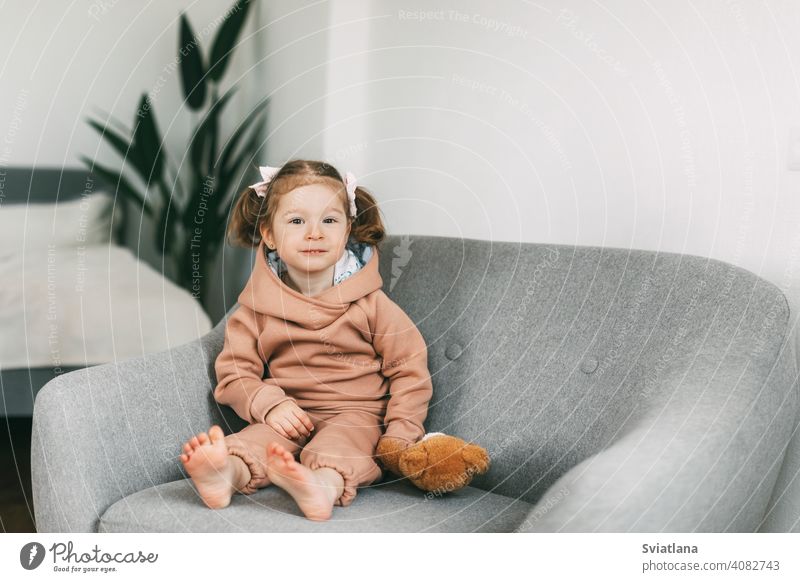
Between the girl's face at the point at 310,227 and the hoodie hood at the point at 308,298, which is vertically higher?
the girl's face at the point at 310,227

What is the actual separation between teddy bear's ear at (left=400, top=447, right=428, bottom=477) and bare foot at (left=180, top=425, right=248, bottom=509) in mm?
203

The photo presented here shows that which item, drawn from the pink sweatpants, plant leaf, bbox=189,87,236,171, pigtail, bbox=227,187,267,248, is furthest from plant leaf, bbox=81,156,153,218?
the pink sweatpants

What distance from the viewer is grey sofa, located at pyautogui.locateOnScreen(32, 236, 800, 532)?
0.78m

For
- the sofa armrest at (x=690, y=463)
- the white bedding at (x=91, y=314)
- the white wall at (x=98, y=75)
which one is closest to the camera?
the sofa armrest at (x=690, y=463)

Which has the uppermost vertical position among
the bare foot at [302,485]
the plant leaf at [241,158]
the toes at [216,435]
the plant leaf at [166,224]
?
the plant leaf at [241,158]

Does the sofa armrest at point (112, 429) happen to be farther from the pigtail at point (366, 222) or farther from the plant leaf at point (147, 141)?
the plant leaf at point (147, 141)

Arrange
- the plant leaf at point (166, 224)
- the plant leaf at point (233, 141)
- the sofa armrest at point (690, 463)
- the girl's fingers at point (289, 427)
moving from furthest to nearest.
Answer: the plant leaf at point (166, 224), the plant leaf at point (233, 141), the girl's fingers at point (289, 427), the sofa armrest at point (690, 463)

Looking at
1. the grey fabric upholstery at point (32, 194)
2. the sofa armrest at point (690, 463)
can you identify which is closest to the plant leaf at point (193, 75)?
the grey fabric upholstery at point (32, 194)

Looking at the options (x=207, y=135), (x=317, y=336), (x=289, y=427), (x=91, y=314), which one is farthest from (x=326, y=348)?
(x=207, y=135)

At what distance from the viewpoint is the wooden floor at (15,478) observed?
1188 mm

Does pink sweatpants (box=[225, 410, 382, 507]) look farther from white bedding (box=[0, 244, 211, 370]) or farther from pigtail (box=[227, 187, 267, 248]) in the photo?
white bedding (box=[0, 244, 211, 370])

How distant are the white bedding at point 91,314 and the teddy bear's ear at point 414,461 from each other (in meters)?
0.67

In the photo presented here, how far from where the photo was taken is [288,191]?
1084 millimetres
